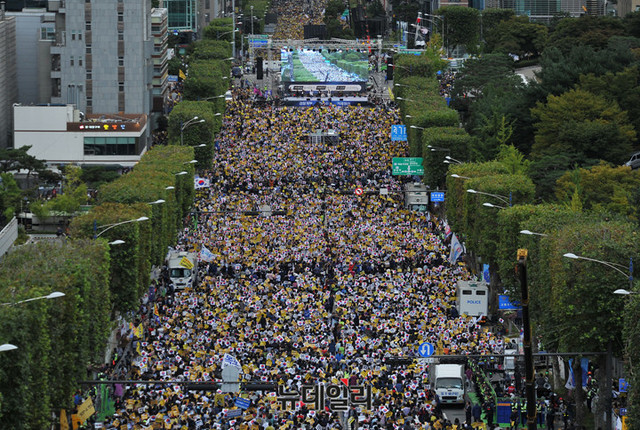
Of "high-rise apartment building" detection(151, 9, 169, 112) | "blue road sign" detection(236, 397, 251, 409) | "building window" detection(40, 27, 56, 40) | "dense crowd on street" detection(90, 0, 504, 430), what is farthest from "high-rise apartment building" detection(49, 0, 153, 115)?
"blue road sign" detection(236, 397, 251, 409)

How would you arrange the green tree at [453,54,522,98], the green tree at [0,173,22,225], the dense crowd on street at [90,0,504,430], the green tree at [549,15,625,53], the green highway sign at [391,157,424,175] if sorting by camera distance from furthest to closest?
the green tree at [549,15,625,53], the green tree at [453,54,522,98], the green highway sign at [391,157,424,175], the green tree at [0,173,22,225], the dense crowd on street at [90,0,504,430]

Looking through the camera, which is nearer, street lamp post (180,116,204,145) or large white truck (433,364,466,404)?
large white truck (433,364,466,404)

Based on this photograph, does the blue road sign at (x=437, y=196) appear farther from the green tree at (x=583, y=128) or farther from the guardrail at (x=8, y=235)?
the guardrail at (x=8, y=235)

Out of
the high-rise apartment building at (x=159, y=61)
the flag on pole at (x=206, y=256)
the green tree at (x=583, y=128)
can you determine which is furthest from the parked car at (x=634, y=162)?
the high-rise apartment building at (x=159, y=61)

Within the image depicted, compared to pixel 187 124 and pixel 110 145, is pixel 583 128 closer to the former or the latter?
pixel 187 124

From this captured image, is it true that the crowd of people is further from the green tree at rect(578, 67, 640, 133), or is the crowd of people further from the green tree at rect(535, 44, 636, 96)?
the green tree at rect(578, 67, 640, 133)

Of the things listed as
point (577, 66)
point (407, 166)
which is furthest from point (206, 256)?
point (577, 66)
